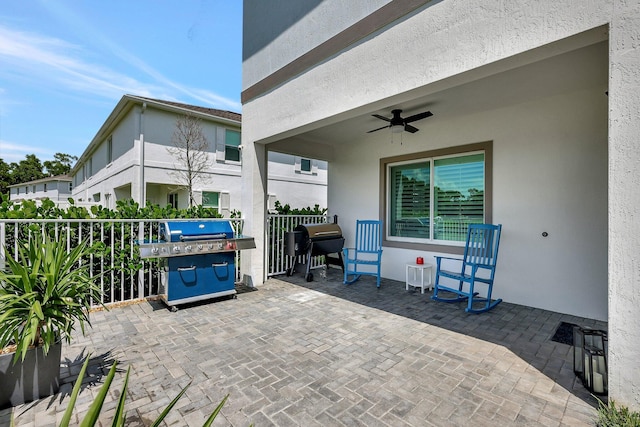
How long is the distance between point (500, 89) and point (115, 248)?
6.18 meters

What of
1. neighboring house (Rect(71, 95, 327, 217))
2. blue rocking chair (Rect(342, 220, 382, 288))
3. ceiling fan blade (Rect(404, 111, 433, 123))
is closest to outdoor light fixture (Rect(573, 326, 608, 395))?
ceiling fan blade (Rect(404, 111, 433, 123))

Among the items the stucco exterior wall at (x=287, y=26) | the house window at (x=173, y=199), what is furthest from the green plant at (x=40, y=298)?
the house window at (x=173, y=199)

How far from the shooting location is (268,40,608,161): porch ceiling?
329 centimetres

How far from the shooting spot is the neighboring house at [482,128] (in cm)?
202

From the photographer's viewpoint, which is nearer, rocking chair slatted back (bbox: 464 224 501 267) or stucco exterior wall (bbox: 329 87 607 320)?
stucco exterior wall (bbox: 329 87 607 320)

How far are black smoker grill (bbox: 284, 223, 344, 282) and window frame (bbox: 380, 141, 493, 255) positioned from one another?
3.83ft

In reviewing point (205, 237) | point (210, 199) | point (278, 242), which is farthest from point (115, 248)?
point (210, 199)

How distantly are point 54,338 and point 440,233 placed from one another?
5717mm

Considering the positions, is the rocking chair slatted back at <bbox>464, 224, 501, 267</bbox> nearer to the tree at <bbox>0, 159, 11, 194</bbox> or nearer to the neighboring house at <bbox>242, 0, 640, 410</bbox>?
the neighboring house at <bbox>242, 0, 640, 410</bbox>

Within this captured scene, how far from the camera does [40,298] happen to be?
2.24 meters

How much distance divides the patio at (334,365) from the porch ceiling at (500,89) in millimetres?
2794

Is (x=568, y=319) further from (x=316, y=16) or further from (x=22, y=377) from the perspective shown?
(x=22, y=377)

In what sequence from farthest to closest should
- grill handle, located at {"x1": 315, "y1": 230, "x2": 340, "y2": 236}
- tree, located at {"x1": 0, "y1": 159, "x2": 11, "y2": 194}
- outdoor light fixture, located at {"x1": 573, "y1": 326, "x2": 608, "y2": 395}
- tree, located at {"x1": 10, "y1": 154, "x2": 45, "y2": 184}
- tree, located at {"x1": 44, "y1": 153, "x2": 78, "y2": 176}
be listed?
1. tree, located at {"x1": 44, "y1": 153, "x2": 78, "y2": 176}
2. tree, located at {"x1": 10, "y1": 154, "x2": 45, "y2": 184}
3. tree, located at {"x1": 0, "y1": 159, "x2": 11, "y2": 194}
4. grill handle, located at {"x1": 315, "y1": 230, "x2": 340, "y2": 236}
5. outdoor light fixture, located at {"x1": 573, "y1": 326, "x2": 608, "y2": 395}

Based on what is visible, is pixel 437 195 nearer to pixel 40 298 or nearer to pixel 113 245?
pixel 113 245
